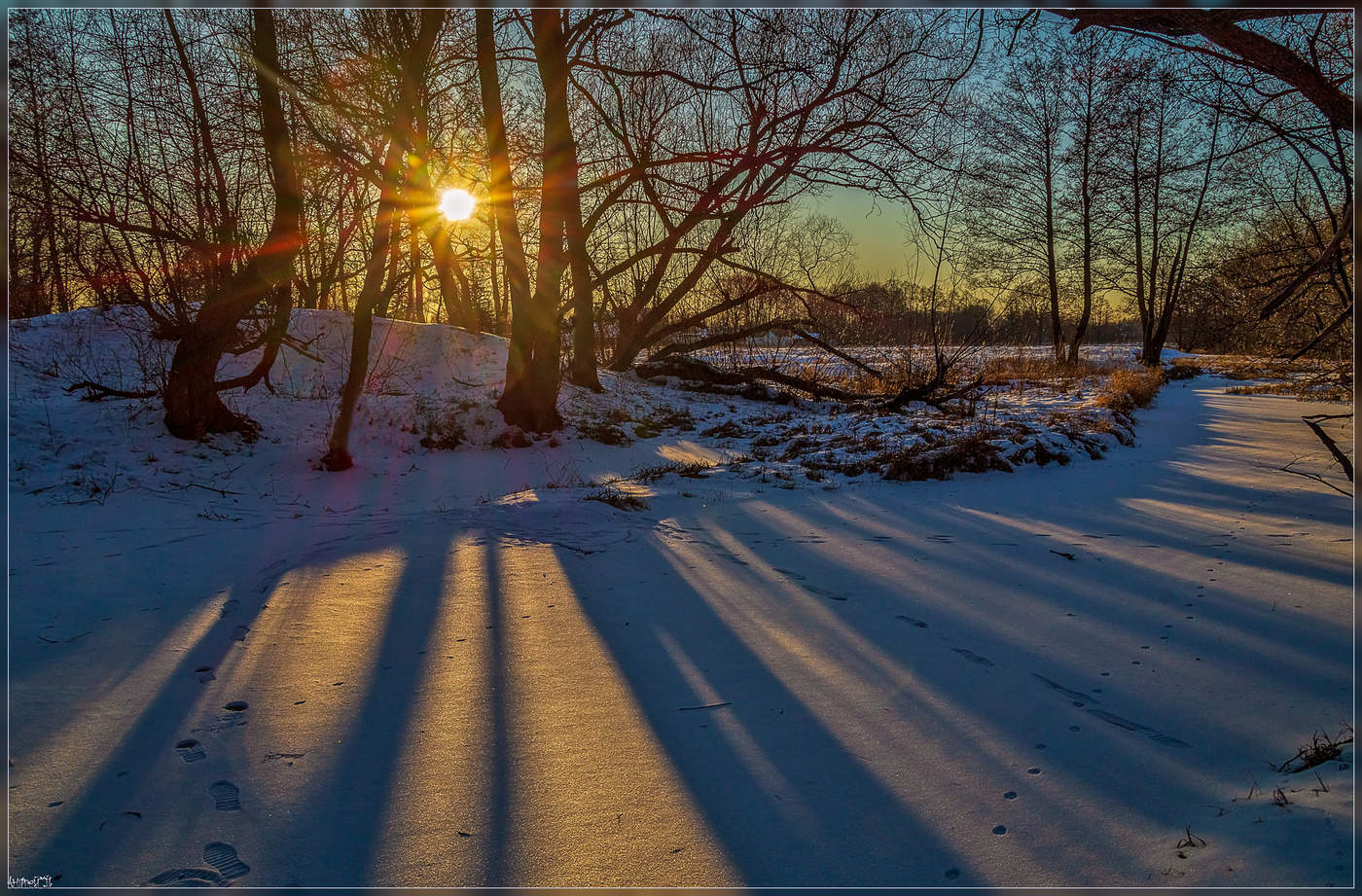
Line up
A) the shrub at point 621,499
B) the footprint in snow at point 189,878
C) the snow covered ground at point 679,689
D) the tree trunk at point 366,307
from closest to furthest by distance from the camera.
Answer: the footprint in snow at point 189,878 < the snow covered ground at point 679,689 < the shrub at point 621,499 < the tree trunk at point 366,307

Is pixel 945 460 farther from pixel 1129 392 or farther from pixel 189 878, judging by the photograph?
pixel 1129 392

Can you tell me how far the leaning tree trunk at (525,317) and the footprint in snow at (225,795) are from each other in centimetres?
626

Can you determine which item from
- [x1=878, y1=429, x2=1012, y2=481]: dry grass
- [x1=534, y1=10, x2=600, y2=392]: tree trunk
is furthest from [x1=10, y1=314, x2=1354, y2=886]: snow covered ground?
[x1=534, y1=10, x2=600, y2=392]: tree trunk

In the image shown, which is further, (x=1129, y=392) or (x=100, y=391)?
(x=1129, y=392)

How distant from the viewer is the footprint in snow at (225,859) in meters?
1.42

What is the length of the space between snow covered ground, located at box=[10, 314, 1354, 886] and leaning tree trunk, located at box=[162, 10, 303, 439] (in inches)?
44.5

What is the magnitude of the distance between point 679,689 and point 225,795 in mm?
1226

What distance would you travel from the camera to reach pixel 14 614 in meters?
2.62

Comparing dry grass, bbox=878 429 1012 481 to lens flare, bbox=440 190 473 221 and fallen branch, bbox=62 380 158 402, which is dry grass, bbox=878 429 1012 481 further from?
fallen branch, bbox=62 380 158 402

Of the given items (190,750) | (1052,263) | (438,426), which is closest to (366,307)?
(438,426)

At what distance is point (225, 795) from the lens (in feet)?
5.45

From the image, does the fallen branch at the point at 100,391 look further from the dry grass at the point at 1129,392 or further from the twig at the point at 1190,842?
the dry grass at the point at 1129,392

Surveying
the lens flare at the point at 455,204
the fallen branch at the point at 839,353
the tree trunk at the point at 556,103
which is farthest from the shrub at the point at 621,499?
the fallen branch at the point at 839,353

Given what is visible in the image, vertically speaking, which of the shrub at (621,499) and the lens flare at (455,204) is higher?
the lens flare at (455,204)
